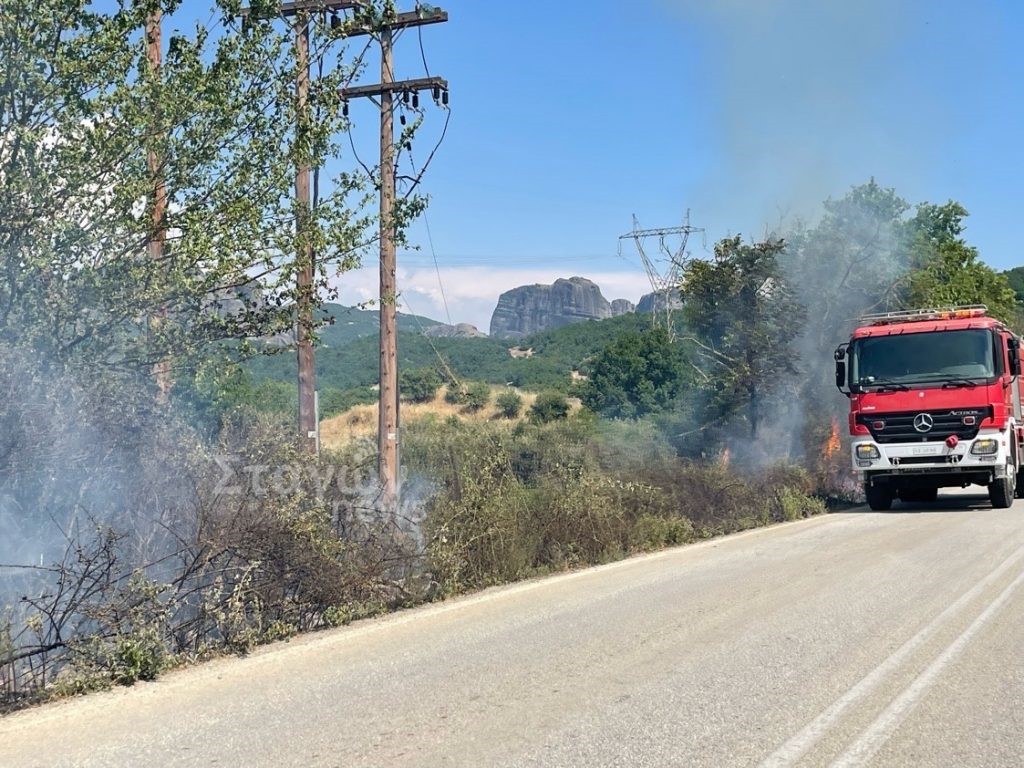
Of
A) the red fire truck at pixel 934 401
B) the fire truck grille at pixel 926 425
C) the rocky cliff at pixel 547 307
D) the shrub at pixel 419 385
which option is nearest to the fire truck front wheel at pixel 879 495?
the red fire truck at pixel 934 401

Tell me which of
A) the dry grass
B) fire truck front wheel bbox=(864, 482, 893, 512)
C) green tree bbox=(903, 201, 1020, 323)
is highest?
green tree bbox=(903, 201, 1020, 323)

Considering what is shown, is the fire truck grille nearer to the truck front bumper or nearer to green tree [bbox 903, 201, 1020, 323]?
the truck front bumper

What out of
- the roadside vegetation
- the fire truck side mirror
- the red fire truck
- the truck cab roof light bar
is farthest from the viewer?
the truck cab roof light bar

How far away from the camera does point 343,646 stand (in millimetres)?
7754

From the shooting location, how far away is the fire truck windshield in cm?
1714

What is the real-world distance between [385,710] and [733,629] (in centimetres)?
328

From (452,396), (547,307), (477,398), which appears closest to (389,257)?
(477,398)

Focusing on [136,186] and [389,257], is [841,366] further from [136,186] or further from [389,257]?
[136,186]

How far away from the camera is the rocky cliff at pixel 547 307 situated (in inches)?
6673

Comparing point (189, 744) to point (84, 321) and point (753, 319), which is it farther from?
point (753, 319)

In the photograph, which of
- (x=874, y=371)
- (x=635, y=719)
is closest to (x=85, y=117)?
(x=635, y=719)

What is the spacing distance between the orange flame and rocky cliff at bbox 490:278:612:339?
143 meters

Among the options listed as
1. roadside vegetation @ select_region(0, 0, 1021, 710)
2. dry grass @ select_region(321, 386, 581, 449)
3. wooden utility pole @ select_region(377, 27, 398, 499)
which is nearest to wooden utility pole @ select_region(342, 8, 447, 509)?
wooden utility pole @ select_region(377, 27, 398, 499)

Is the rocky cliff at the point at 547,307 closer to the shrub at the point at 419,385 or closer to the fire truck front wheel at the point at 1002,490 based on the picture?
the shrub at the point at 419,385
